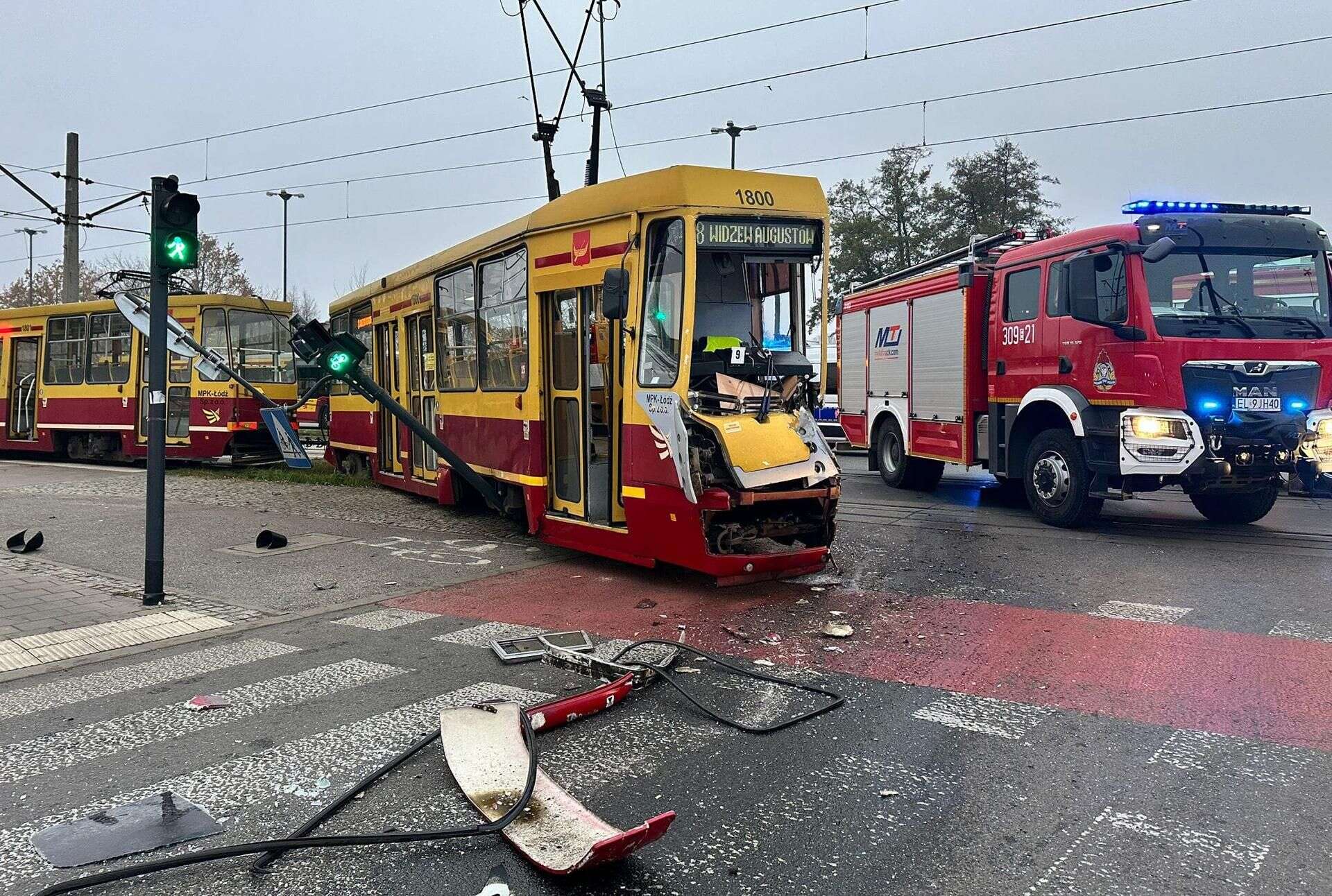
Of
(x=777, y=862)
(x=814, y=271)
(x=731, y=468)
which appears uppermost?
(x=814, y=271)

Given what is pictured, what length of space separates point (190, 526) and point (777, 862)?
10042mm

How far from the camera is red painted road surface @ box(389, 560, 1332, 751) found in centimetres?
490

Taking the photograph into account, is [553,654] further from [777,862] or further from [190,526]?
[190,526]

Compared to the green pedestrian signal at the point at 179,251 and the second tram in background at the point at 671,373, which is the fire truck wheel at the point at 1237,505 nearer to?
the second tram in background at the point at 671,373

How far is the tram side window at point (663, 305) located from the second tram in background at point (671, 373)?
0.04 feet

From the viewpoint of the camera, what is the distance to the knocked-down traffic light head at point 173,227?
748 cm

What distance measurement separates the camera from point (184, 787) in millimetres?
3984

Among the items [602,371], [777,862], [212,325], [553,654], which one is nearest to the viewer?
[777,862]

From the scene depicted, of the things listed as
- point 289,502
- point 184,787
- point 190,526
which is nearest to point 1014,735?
point 184,787

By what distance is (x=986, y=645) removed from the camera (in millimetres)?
6031

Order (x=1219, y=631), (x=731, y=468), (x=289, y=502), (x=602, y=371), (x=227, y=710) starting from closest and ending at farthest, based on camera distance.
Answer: (x=227, y=710), (x=1219, y=631), (x=731, y=468), (x=602, y=371), (x=289, y=502)

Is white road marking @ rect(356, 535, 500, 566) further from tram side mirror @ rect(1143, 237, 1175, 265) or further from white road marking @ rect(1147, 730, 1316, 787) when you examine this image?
tram side mirror @ rect(1143, 237, 1175, 265)

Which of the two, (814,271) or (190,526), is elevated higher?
(814,271)

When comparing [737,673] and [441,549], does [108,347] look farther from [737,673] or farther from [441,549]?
[737,673]
